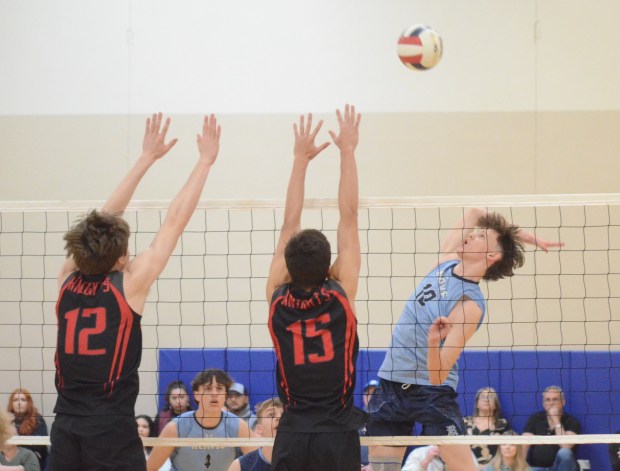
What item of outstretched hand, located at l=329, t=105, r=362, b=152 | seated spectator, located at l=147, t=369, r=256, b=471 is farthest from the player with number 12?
seated spectator, located at l=147, t=369, r=256, b=471

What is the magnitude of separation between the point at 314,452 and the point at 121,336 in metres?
1.15

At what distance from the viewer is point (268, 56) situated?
10.1m

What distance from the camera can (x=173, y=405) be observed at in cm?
859

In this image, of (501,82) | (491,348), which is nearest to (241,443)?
(491,348)

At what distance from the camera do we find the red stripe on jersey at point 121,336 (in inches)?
177

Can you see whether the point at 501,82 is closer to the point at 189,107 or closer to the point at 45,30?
the point at 189,107

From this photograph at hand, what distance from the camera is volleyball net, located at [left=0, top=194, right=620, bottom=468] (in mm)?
9070

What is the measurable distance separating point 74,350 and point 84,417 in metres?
0.34

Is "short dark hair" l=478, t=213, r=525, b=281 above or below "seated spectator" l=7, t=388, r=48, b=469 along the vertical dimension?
above

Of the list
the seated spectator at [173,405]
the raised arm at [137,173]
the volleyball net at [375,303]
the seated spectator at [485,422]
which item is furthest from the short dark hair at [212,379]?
the seated spectator at [485,422]

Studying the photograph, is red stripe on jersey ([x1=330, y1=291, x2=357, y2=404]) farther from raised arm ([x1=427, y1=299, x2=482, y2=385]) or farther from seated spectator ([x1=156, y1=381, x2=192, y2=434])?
seated spectator ([x1=156, y1=381, x2=192, y2=434])

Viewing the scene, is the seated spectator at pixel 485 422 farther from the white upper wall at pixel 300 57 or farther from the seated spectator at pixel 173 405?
the white upper wall at pixel 300 57

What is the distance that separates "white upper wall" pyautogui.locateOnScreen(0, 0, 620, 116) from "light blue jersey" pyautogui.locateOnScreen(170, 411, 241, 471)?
4.14 metres

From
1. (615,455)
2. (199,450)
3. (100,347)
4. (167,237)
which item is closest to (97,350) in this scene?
(100,347)
